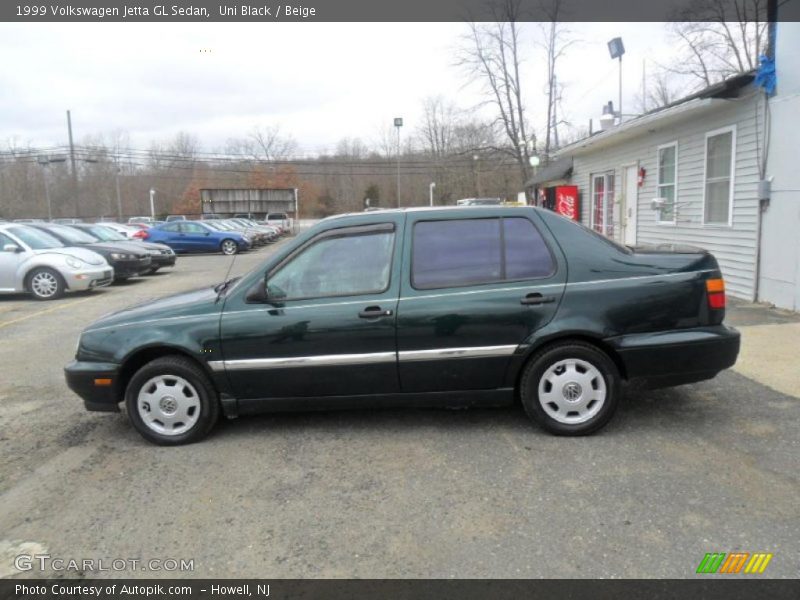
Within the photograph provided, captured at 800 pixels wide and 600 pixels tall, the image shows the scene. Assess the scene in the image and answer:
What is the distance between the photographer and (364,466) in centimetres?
374

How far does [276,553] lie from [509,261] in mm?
2439

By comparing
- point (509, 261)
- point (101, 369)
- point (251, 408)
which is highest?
point (509, 261)

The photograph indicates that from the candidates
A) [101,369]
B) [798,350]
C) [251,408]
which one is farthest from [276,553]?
[798,350]

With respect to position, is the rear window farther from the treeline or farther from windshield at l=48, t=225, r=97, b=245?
the treeline

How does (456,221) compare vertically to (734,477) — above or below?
above

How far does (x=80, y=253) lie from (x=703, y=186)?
12.0 meters

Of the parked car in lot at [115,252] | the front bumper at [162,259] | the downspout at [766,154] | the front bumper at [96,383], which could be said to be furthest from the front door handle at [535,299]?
the front bumper at [162,259]

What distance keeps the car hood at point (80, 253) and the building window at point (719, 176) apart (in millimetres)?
11831

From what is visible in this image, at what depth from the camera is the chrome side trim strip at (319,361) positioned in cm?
398

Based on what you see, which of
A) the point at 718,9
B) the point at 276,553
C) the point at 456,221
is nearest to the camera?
the point at 276,553

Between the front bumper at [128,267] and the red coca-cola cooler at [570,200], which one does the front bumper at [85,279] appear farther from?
the red coca-cola cooler at [570,200]

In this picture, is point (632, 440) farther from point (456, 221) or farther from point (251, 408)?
point (251, 408)

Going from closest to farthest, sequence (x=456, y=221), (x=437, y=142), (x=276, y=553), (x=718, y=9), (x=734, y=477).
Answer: (x=276, y=553) < (x=734, y=477) < (x=456, y=221) < (x=718, y=9) < (x=437, y=142)

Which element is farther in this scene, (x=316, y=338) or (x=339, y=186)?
(x=339, y=186)
